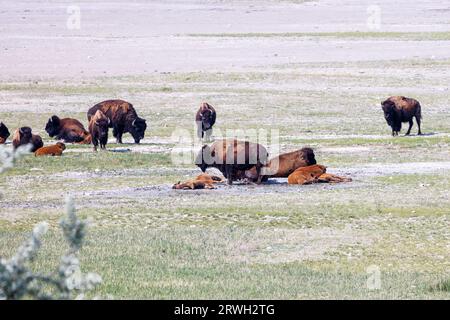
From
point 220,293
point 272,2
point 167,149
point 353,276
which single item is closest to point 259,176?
point 167,149

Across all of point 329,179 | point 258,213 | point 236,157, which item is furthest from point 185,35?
point 258,213

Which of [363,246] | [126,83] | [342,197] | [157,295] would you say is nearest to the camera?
[157,295]

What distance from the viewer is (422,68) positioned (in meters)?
50.3

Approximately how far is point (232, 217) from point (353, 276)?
4.87m

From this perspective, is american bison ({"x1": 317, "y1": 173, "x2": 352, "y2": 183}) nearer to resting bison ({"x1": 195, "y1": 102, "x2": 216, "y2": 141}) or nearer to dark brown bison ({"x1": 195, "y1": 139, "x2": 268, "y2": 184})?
dark brown bison ({"x1": 195, "y1": 139, "x2": 268, "y2": 184})

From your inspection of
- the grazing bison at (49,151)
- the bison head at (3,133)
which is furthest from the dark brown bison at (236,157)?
the bison head at (3,133)

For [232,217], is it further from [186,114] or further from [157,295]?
[186,114]

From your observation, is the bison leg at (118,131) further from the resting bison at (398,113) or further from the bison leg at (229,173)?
the bison leg at (229,173)

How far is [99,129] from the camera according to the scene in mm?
26797

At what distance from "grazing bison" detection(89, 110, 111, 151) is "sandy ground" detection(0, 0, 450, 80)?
2182cm

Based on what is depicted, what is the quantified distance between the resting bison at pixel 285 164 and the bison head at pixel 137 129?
7.26 meters

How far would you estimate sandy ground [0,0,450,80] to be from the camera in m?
54.0

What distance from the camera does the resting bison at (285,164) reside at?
21875 millimetres

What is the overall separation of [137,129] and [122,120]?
568 millimetres
